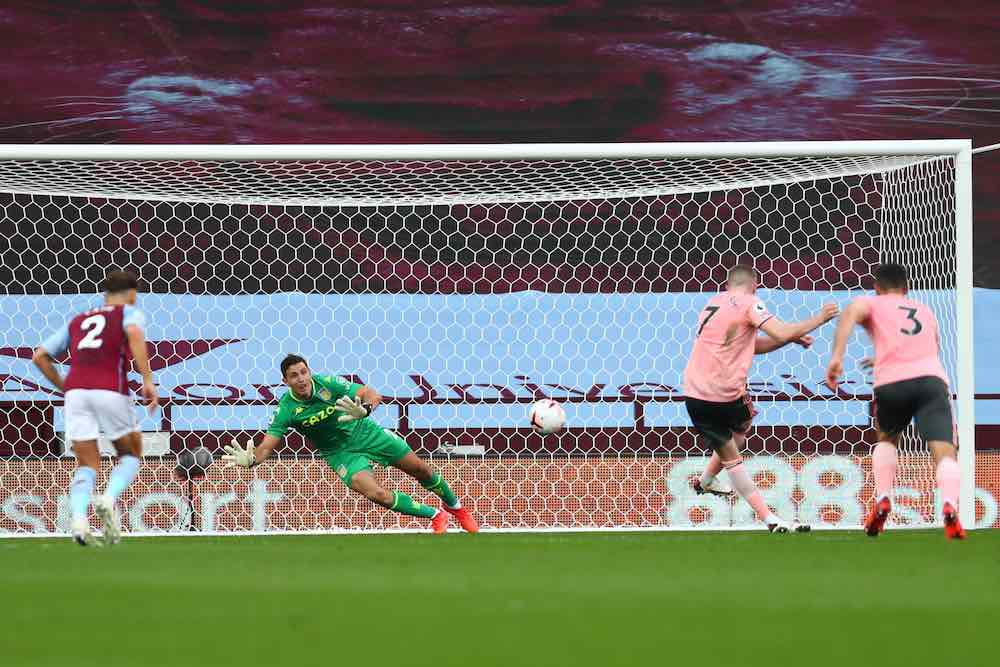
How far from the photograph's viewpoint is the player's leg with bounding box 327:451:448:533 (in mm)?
7723

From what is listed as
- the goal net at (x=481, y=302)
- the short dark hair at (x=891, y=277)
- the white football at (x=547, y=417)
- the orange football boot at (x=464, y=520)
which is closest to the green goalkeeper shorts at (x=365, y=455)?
the orange football boot at (x=464, y=520)

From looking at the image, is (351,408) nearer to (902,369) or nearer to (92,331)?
(92,331)

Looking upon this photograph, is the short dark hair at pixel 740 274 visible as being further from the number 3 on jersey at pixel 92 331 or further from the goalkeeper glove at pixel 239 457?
the number 3 on jersey at pixel 92 331

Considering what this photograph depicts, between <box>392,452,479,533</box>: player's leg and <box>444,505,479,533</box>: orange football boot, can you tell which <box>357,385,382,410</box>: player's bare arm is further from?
<box>444,505,479,533</box>: orange football boot

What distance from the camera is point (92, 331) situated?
20.7 feet

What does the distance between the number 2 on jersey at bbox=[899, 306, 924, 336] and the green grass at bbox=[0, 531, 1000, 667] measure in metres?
0.97

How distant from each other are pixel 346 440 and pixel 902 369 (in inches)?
122

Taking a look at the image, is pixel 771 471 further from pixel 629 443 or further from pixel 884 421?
pixel 884 421

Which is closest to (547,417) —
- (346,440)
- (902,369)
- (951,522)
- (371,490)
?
(371,490)

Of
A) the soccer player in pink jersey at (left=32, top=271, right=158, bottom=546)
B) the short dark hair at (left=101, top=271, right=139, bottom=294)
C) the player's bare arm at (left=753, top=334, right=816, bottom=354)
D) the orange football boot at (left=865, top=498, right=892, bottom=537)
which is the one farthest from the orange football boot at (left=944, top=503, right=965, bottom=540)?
the short dark hair at (left=101, top=271, right=139, bottom=294)

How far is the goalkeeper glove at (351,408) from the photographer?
743 centimetres
